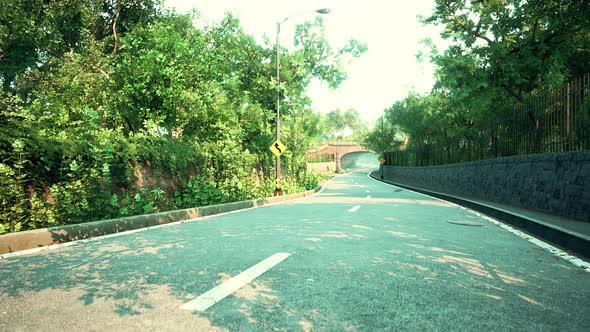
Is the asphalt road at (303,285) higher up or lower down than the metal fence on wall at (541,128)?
lower down

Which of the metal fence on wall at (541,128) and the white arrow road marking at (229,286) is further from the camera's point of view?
the metal fence on wall at (541,128)

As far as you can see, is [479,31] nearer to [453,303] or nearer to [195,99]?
[195,99]

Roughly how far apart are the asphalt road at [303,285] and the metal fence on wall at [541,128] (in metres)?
4.29

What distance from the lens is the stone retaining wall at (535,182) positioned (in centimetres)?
875

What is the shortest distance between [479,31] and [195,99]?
593 inches

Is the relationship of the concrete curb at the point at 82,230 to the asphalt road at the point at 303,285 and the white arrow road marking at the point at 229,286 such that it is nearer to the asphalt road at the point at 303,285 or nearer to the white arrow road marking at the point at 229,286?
the asphalt road at the point at 303,285

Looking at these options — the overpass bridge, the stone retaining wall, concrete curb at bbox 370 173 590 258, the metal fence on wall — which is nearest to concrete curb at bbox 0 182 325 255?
concrete curb at bbox 370 173 590 258

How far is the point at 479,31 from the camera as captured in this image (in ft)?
70.2

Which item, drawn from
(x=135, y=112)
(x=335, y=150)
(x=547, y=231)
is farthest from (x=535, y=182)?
(x=335, y=150)

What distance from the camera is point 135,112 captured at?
16.4 meters

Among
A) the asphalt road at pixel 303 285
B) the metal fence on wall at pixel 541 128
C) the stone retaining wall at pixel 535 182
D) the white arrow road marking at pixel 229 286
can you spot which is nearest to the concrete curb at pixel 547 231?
the asphalt road at pixel 303 285

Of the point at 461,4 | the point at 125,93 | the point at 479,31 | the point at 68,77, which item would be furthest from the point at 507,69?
the point at 68,77

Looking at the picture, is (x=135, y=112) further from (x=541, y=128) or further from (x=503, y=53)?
(x=503, y=53)

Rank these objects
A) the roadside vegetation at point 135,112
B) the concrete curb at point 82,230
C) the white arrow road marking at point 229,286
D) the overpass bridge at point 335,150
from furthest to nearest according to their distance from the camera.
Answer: the overpass bridge at point 335,150
the roadside vegetation at point 135,112
the concrete curb at point 82,230
the white arrow road marking at point 229,286
